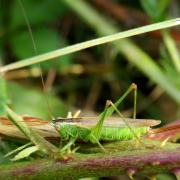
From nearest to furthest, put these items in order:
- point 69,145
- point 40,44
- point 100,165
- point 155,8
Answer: point 100,165, point 69,145, point 155,8, point 40,44

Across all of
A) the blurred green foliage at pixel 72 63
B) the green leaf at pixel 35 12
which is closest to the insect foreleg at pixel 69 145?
the blurred green foliage at pixel 72 63

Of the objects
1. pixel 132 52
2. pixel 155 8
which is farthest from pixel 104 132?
pixel 132 52

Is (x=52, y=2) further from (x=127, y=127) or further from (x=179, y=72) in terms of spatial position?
(x=127, y=127)

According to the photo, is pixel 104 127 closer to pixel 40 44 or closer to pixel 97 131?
pixel 97 131

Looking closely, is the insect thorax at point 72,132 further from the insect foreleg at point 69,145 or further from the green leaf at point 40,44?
the green leaf at point 40,44

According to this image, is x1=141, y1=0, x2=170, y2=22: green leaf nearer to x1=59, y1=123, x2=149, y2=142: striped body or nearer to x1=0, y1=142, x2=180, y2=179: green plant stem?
x1=59, y1=123, x2=149, y2=142: striped body

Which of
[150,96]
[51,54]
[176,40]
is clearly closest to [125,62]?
[150,96]
